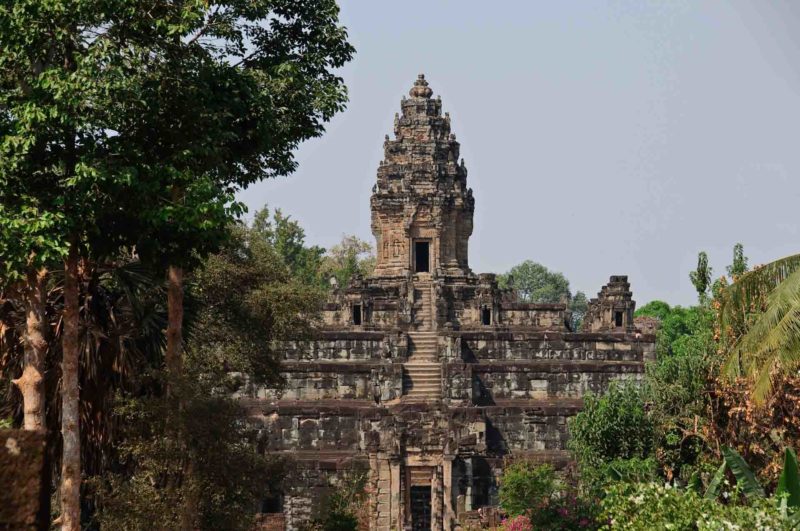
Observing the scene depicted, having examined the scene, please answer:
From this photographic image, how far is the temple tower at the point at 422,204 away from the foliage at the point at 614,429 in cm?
2253

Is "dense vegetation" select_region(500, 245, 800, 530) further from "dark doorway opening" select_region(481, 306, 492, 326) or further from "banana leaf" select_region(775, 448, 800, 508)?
"dark doorway opening" select_region(481, 306, 492, 326)

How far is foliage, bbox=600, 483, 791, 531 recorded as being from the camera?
1470 cm

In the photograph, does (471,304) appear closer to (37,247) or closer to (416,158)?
(416,158)

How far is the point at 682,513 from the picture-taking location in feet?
51.4

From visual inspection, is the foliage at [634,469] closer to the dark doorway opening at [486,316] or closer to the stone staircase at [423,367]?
the stone staircase at [423,367]

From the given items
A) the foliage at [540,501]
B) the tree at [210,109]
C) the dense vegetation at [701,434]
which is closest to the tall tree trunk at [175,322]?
the tree at [210,109]

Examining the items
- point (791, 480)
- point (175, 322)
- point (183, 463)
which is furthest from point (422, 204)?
point (791, 480)

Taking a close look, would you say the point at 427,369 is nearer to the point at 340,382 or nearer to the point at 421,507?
the point at 340,382

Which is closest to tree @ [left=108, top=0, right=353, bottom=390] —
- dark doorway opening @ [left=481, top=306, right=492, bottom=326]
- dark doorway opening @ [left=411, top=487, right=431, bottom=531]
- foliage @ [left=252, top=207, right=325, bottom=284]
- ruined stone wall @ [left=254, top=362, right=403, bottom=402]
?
dark doorway opening @ [left=411, top=487, right=431, bottom=531]

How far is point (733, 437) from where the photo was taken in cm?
2417

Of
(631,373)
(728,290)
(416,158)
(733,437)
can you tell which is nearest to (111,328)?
(728,290)

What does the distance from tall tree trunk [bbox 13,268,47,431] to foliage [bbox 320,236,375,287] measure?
61906mm

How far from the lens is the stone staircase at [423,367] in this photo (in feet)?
132

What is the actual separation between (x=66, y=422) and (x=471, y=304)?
32521 millimetres
